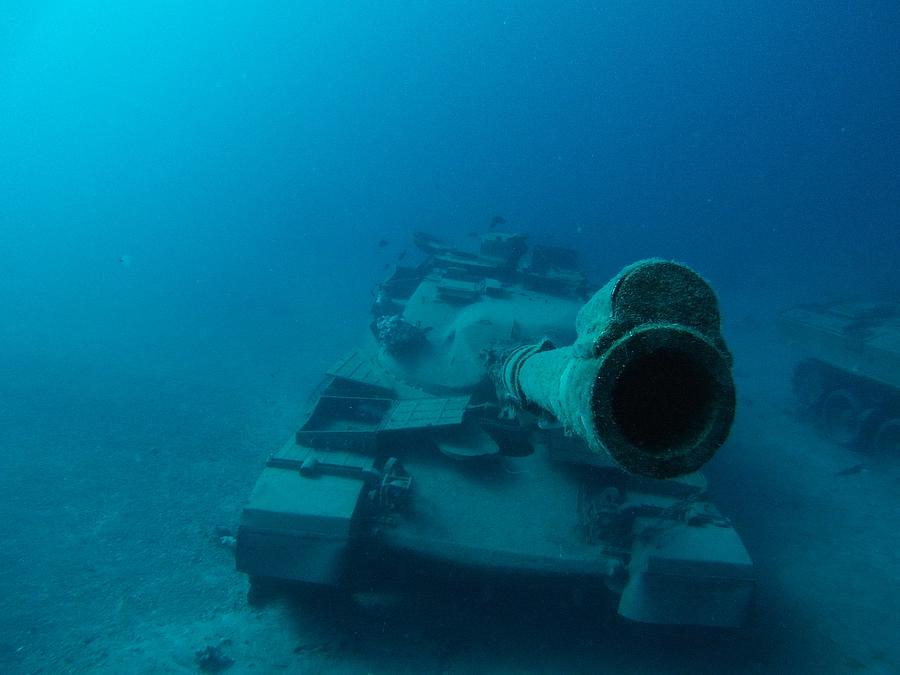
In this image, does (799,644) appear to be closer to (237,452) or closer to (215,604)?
(215,604)

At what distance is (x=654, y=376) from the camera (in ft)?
5.11

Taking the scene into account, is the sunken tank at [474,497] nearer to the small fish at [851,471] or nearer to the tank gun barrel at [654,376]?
the tank gun barrel at [654,376]

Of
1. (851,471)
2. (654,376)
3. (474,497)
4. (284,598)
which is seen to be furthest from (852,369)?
(654,376)

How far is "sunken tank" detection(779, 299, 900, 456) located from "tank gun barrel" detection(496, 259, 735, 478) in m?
11.8

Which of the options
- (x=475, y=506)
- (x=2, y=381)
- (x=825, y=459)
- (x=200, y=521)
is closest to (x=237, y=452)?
(x=200, y=521)

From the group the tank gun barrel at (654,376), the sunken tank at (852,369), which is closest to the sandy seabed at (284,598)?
the sunken tank at (852,369)

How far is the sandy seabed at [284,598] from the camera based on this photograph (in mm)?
6090

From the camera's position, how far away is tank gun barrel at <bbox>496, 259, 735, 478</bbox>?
1.46m

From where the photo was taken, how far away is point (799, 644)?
21.5 ft

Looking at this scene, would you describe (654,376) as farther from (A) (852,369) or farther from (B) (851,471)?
(B) (851,471)

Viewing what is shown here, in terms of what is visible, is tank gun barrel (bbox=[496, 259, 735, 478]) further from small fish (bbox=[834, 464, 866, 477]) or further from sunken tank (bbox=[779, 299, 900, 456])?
small fish (bbox=[834, 464, 866, 477])

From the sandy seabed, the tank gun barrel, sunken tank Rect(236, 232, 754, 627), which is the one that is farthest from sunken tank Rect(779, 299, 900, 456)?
the tank gun barrel

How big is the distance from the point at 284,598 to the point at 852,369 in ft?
41.3

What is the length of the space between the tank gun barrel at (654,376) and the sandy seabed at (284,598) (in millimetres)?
5535
